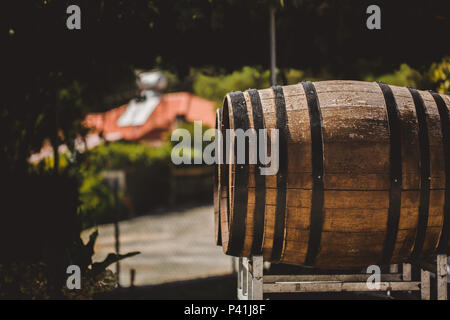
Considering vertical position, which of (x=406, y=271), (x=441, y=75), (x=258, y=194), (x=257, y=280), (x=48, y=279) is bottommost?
(x=48, y=279)

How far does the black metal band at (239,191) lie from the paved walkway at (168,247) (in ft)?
11.0

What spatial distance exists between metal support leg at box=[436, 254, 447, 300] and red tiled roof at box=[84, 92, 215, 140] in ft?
35.2

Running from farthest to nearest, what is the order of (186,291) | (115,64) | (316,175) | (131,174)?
(131,174) < (186,291) < (115,64) < (316,175)

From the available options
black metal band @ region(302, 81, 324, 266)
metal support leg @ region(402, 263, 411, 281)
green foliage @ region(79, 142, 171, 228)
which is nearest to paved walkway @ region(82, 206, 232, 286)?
green foliage @ region(79, 142, 171, 228)

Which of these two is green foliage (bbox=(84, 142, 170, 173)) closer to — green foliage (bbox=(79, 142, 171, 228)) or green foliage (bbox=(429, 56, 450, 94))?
green foliage (bbox=(79, 142, 171, 228))

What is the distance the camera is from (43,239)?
365 centimetres

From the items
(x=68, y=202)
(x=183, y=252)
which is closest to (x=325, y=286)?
(x=68, y=202)

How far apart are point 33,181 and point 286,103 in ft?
7.58

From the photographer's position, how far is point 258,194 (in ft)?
7.97

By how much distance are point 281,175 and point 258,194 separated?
16cm

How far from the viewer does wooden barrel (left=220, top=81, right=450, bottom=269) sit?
94.7 inches

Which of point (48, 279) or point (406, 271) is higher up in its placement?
point (406, 271)

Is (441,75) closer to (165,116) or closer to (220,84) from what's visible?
(220,84)

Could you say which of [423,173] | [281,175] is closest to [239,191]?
[281,175]
